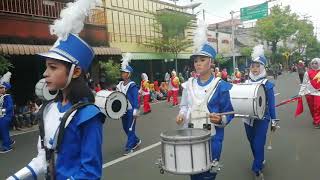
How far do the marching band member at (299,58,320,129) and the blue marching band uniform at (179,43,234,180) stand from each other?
23.3 feet

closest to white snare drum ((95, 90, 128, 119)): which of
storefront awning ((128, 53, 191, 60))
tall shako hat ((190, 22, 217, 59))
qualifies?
tall shako hat ((190, 22, 217, 59))

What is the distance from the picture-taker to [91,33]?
23641 mm

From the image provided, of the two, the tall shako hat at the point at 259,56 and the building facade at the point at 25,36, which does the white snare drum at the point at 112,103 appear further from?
the building facade at the point at 25,36

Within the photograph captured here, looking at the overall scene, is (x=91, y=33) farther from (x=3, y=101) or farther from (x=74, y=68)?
(x=74, y=68)

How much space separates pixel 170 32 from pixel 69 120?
2856 centimetres

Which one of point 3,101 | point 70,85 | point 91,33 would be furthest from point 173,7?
point 70,85

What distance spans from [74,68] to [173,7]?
34748 mm

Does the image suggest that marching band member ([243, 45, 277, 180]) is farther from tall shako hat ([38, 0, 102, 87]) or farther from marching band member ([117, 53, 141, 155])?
tall shako hat ([38, 0, 102, 87])

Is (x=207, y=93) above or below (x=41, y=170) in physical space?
above

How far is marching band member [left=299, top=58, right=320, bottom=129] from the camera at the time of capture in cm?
1107

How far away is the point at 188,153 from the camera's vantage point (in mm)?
3783

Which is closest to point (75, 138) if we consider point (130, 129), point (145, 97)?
point (130, 129)

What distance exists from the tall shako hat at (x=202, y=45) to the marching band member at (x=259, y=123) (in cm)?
175

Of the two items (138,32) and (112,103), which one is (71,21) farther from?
(138,32)
